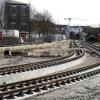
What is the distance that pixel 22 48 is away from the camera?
206ft

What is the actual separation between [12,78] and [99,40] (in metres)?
105

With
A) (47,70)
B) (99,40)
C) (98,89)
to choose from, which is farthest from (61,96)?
(99,40)

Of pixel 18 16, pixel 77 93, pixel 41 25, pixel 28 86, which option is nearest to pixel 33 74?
pixel 28 86

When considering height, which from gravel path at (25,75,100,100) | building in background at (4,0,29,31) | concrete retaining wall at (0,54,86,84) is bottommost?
concrete retaining wall at (0,54,86,84)

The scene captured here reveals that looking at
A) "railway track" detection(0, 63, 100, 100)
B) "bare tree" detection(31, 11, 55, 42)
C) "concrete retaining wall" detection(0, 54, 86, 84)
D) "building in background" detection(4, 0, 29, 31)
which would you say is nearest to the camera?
"railway track" detection(0, 63, 100, 100)

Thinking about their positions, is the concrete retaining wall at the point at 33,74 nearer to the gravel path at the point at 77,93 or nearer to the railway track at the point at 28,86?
the railway track at the point at 28,86

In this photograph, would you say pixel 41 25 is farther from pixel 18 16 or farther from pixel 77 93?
pixel 77 93

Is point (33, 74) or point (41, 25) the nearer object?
point (33, 74)

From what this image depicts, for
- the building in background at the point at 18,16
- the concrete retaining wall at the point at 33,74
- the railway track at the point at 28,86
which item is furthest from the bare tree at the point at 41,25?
the railway track at the point at 28,86

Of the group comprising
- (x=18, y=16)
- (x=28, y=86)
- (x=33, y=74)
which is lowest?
(x=33, y=74)

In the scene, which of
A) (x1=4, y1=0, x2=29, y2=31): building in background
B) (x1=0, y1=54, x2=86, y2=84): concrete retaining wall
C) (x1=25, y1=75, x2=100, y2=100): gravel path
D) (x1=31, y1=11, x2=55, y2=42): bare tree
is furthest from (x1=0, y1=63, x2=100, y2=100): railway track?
(x1=4, y1=0, x2=29, y2=31): building in background

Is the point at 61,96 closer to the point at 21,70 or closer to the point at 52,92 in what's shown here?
the point at 52,92

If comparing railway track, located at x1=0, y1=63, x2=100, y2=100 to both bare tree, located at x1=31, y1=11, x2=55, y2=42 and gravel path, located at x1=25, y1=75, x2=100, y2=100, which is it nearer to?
gravel path, located at x1=25, y1=75, x2=100, y2=100

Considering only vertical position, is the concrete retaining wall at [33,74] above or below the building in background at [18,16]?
below
